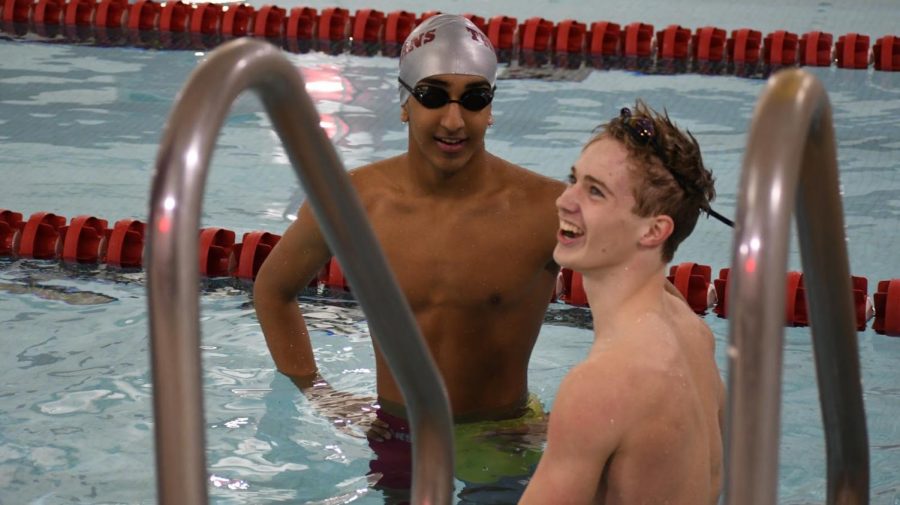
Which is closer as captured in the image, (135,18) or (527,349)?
(527,349)

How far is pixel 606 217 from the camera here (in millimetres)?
1956

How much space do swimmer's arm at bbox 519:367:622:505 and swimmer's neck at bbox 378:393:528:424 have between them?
124 centimetres

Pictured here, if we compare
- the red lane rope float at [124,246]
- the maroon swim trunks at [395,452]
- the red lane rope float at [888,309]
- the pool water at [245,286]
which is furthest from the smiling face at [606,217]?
the red lane rope float at [124,246]

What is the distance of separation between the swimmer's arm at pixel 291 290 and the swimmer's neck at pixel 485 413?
24cm

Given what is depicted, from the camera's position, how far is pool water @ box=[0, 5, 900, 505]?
380cm

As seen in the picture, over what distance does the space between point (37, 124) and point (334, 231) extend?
5.61 meters

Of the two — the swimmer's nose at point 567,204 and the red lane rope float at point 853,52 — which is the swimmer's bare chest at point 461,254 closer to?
the swimmer's nose at point 567,204

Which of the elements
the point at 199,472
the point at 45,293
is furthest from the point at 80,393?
the point at 199,472

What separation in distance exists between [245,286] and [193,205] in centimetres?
395

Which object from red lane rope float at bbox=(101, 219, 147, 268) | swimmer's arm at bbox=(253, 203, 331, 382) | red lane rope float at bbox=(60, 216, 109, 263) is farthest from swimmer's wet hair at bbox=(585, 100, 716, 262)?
red lane rope float at bbox=(60, 216, 109, 263)

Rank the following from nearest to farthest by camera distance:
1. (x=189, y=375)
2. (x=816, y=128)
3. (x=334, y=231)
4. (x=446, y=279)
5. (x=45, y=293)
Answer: (x=189, y=375) < (x=816, y=128) < (x=334, y=231) < (x=446, y=279) < (x=45, y=293)

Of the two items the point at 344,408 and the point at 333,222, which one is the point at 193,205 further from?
the point at 344,408

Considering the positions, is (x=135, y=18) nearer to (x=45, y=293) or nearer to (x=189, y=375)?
(x=45, y=293)

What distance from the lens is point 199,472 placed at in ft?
3.71
